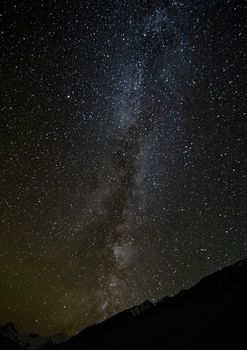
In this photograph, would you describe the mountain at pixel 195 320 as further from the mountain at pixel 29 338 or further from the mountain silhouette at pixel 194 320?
the mountain at pixel 29 338

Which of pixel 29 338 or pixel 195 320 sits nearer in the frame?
pixel 195 320

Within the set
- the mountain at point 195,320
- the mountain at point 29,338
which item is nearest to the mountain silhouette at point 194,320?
the mountain at point 195,320

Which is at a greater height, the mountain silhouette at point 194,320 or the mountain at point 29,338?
the mountain at point 29,338

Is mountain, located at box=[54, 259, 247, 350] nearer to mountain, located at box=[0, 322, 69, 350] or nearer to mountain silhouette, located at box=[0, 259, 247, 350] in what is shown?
mountain silhouette, located at box=[0, 259, 247, 350]

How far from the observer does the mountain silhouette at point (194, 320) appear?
594 cm

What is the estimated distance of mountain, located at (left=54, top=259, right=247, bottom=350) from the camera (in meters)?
5.94

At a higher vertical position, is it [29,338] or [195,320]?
[29,338]

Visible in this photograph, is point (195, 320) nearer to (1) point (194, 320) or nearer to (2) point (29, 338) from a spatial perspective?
(1) point (194, 320)

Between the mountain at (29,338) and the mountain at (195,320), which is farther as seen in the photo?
the mountain at (29,338)

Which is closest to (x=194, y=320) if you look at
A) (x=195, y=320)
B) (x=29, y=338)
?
(x=195, y=320)

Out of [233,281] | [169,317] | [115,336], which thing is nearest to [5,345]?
[115,336]

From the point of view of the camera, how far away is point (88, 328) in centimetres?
1154

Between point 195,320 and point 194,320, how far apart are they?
0.03 meters

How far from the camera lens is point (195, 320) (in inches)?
270
